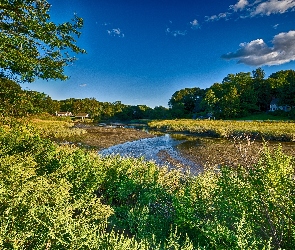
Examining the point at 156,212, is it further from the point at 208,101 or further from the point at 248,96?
the point at 248,96

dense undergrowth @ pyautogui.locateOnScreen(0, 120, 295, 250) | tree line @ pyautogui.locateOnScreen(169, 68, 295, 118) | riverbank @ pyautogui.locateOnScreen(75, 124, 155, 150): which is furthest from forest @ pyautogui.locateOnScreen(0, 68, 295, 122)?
riverbank @ pyautogui.locateOnScreen(75, 124, 155, 150)

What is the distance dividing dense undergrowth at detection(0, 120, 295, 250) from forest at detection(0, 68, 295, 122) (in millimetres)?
3866

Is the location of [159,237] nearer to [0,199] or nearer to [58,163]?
[0,199]

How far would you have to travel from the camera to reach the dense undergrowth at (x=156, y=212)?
356cm

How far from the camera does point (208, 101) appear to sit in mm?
69875

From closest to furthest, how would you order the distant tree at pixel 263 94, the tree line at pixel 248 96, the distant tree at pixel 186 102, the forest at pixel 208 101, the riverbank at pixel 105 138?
the forest at pixel 208 101, the riverbank at pixel 105 138, the tree line at pixel 248 96, the distant tree at pixel 263 94, the distant tree at pixel 186 102

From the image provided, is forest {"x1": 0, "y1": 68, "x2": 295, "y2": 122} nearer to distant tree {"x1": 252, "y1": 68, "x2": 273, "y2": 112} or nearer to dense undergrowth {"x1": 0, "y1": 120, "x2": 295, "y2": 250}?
distant tree {"x1": 252, "y1": 68, "x2": 273, "y2": 112}

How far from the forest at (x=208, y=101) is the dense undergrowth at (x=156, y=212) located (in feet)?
12.7

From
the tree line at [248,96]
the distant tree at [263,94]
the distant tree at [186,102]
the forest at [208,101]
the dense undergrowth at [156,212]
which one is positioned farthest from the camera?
the distant tree at [186,102]

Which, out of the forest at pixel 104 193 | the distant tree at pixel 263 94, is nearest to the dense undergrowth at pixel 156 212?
the forest at pixel 104 193

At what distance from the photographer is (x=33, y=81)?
9828 mm

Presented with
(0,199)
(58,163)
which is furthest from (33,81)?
(0,199)

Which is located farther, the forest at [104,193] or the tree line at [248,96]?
the tree line at [248,96]

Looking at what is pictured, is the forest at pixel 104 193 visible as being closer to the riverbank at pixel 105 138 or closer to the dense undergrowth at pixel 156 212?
the dense undergrowth at pixel 156 212
